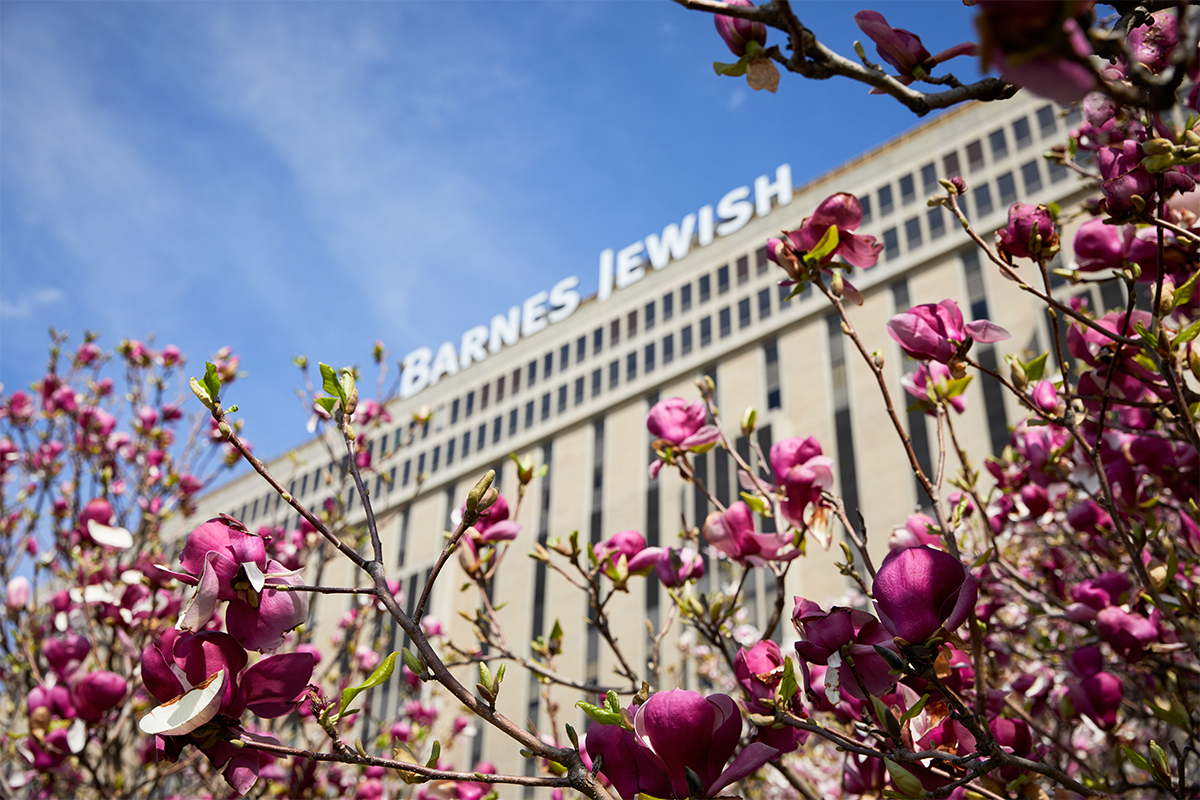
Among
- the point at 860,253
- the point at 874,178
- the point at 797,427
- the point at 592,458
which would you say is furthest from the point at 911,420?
the point at 860,253

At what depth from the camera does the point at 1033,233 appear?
1771mm

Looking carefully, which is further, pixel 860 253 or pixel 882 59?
pixel 860 253

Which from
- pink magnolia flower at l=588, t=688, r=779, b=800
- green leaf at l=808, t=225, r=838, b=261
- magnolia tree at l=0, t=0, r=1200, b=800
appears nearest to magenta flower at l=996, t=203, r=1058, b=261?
magnolia tree at l=0, t=0, r=1200, b=800

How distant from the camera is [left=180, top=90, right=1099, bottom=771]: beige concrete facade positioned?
23.5 metres

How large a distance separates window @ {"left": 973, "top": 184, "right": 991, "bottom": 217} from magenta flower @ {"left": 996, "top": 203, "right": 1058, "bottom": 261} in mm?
25813

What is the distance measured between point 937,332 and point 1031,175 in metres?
26.4

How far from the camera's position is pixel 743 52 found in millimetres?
1264

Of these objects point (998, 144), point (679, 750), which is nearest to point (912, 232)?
point (998, 144)

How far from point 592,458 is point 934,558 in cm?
3069

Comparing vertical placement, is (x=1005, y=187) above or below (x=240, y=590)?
above

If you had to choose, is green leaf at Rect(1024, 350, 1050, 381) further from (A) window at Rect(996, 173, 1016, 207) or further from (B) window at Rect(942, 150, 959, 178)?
(B) window at Rect(942, 150, 959, 178)

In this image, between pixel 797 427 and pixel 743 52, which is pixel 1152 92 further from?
pixel 797 427

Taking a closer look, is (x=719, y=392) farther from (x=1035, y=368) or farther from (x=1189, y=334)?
(x=1189, y=334)

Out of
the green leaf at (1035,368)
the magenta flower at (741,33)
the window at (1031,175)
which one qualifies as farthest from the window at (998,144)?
the magenta flower at (741,33)
